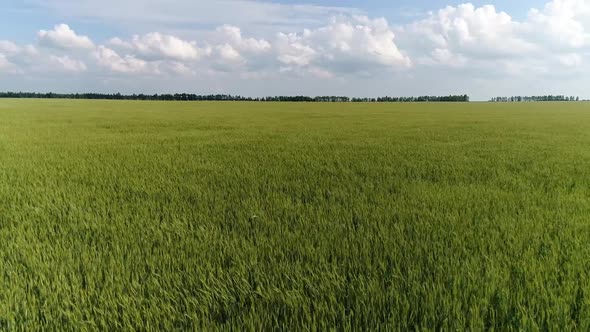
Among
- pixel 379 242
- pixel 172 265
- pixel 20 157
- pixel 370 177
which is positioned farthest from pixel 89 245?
pixel 20 157

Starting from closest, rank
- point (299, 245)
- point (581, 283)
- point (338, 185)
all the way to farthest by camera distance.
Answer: point (581, 283) → point (299, 245) → point (338, 185)

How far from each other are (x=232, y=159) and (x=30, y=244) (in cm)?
610

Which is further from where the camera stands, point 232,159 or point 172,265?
point 232,159

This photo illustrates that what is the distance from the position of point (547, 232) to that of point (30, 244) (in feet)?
19.4

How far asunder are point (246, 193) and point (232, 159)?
4000 mm

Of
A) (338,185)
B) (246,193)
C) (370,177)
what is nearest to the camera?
(246,193)

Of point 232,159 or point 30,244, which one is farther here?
point 232,159

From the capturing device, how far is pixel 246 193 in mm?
5715

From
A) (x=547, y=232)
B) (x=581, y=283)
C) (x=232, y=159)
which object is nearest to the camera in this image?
(x=581, y=283)

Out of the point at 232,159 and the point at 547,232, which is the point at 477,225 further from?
the point at 232,159

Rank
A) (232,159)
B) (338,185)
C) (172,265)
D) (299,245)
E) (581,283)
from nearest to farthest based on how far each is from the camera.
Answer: (581,283) < (172,265) < (299,245) < (338,185) < (232,159)

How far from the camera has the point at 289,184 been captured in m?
6.37

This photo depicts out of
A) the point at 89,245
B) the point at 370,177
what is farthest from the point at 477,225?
the point at 89,245

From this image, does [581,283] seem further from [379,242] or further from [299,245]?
[299,245]
